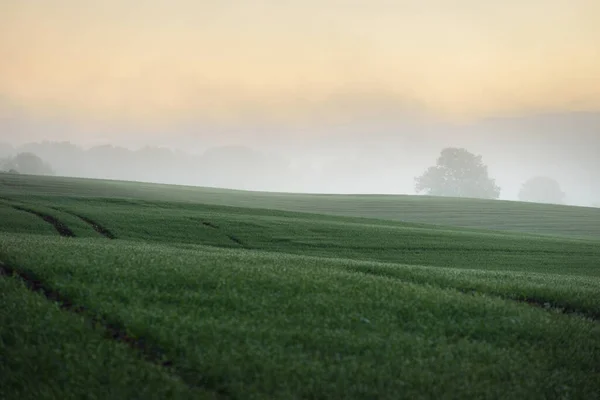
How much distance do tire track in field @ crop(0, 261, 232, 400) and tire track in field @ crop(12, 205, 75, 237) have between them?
17274mm

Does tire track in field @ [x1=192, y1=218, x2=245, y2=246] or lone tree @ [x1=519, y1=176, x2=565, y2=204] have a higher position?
lone tree @ [x1=519, y1=176, x2=565, y2=204]

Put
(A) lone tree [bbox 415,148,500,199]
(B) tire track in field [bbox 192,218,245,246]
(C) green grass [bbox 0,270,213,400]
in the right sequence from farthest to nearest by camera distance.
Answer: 1. (A) lone tree [bbox 415,148,500,199]
2. (B) tire track in field [bbox 192,218,245,246]
3. (C) green grass [bbox 0,270,213,400]

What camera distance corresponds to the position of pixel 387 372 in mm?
10750

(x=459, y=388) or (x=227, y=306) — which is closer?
(x=459, y=388)

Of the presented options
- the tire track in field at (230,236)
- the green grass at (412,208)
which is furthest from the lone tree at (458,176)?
the tire track in field at (230,236)

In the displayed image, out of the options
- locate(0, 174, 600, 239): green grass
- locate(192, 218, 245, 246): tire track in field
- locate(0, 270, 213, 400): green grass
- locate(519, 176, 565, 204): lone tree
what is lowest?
locate(0, 270, 213, 400): green grass

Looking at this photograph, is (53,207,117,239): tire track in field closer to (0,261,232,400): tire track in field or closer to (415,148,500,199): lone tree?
(0,261,232,400): tire track in field

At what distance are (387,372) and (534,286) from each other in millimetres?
9217

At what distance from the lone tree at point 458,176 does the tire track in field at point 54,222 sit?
389 feet

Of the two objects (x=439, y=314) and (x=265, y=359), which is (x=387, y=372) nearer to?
(x=265, y=359)

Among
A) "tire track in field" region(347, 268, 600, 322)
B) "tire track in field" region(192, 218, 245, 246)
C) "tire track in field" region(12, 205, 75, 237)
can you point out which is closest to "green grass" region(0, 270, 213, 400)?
"tire track in field" region(347, 268, 600, 322)

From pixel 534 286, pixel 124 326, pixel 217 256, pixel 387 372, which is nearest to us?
pixel 387 372

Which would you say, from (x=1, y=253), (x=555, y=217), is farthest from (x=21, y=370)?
(x=555, y=217)

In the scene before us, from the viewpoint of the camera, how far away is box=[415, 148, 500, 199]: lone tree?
14488cm
